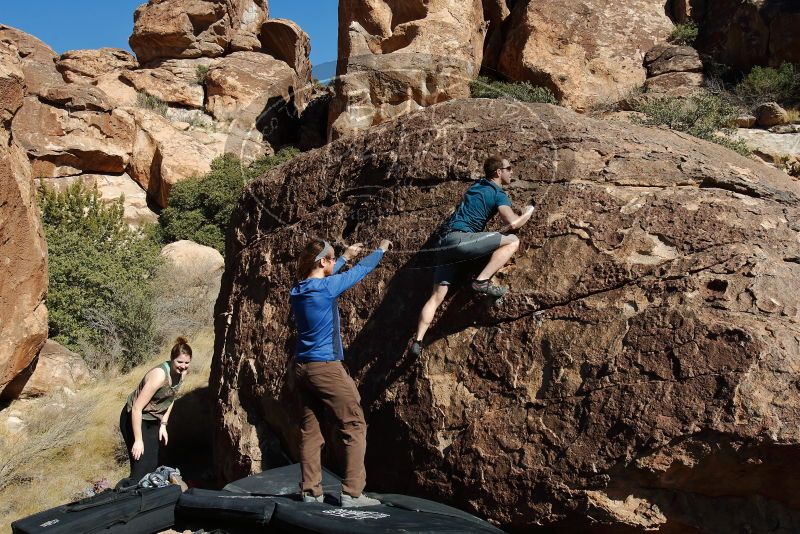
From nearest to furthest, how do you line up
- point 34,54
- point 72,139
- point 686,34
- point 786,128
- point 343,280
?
point 343,280, point 786,128, point 686,34, point 72,139, point 34,54

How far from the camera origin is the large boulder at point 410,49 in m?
13.7

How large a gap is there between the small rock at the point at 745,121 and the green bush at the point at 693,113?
0.12 metres

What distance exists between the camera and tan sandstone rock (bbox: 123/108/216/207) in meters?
20.6

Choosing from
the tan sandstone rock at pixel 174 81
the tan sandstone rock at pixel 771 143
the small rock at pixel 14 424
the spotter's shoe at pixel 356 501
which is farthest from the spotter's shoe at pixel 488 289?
the tan sandstone rock at pixel 174 81

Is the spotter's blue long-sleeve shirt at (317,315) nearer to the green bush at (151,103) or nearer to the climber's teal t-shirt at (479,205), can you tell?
the climber's teal t-shirt at (479,205)

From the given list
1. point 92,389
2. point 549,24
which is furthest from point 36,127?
point 549,24

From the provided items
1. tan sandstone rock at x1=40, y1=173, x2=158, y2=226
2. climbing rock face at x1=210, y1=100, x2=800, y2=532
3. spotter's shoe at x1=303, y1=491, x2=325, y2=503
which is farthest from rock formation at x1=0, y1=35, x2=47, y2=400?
tan sandstone rock at x1=40, y1=173, x2=158, y2=226

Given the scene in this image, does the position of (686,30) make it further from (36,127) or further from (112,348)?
(36,127)

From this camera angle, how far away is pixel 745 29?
53.8ft

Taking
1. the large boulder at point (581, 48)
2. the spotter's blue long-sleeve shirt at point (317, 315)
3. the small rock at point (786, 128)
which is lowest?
the spotter's blue long-sleeve shirt at point (317, 315)

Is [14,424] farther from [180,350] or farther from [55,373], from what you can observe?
[180,350]

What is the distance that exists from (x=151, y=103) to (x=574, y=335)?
23.2 m

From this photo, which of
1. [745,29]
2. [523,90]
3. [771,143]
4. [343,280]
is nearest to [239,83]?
[523,90]

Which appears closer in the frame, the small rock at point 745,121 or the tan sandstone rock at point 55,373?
the tan sandstone rock at point 55,373
